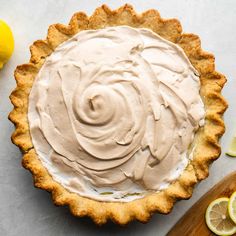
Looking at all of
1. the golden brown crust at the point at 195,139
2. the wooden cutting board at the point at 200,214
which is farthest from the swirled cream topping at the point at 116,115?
the wooden cutting board at the point at 200,214

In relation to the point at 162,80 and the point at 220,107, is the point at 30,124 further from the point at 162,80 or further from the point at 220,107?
the point at 220,107

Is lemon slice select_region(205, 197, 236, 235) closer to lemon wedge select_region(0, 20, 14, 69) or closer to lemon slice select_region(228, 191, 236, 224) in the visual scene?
lemon slice select_region(228, 191, 236, 224)

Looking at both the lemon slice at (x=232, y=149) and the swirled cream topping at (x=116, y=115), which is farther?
the lemon slice at (x=232, y=149)

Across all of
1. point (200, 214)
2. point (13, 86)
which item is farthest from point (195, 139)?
point (13, 86)

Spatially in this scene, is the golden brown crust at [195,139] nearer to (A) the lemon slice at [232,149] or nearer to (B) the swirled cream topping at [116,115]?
(B) the swirled cream topping at [116,115]

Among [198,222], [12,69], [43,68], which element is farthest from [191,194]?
[12,69]

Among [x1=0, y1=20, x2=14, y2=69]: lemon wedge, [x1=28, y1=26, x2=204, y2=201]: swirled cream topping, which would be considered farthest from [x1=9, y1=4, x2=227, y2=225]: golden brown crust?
[x1=0, y1=20, x2=14, y2=69]: lemon wedge

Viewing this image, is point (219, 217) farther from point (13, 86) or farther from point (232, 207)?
point (13, 86)

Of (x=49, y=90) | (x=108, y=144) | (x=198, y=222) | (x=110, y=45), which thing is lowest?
(x=198, y=222)
